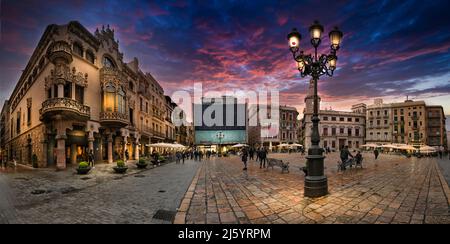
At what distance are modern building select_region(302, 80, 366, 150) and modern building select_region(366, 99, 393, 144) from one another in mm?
1889

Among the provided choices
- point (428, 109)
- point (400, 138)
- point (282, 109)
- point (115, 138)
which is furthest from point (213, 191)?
point (428, 109)

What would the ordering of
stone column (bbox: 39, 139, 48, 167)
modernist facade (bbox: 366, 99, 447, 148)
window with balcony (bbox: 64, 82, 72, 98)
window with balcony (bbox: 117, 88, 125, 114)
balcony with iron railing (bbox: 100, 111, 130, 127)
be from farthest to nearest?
1. modernist facade (bbox: 366, 99, 447, 148)
2. window with balcony (bbox: 117, 88, 125, 114)
3. balcony with iron railing (bbox: 100, 111, 130, 127)
4. stone column (bbox: 39, 139, 48, 167)
5. window with balcony (bbox: 64, 82, 72, 98)

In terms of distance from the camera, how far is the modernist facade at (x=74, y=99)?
51.0 feet

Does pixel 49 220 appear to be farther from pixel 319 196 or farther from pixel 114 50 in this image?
pixel 114 50

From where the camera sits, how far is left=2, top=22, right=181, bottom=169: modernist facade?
15.5m

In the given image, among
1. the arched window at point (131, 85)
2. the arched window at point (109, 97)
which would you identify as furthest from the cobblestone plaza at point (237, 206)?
the arched window at point (131, 85)


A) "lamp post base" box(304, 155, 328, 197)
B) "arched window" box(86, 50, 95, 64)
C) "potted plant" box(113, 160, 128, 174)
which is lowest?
"potted plant" box(113, 160, 128, 174)

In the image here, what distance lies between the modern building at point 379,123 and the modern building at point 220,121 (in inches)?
1586

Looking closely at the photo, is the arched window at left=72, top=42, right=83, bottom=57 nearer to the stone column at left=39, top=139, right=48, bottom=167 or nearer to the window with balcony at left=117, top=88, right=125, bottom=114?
the window with balcony at left=117, top=88, right=125, bottom=114

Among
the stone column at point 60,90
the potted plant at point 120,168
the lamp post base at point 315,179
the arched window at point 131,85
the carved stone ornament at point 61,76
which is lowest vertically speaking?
the potted plant at point 120,168

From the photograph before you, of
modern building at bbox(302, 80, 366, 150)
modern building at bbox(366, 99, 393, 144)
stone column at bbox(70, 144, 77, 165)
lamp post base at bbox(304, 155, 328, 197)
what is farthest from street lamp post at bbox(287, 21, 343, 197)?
modern building at bbox(366, 99, 393, 144)

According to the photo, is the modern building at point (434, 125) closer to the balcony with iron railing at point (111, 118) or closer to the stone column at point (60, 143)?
the balcony with iron railing at point (111, 118)

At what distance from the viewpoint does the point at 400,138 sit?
60844 mm
